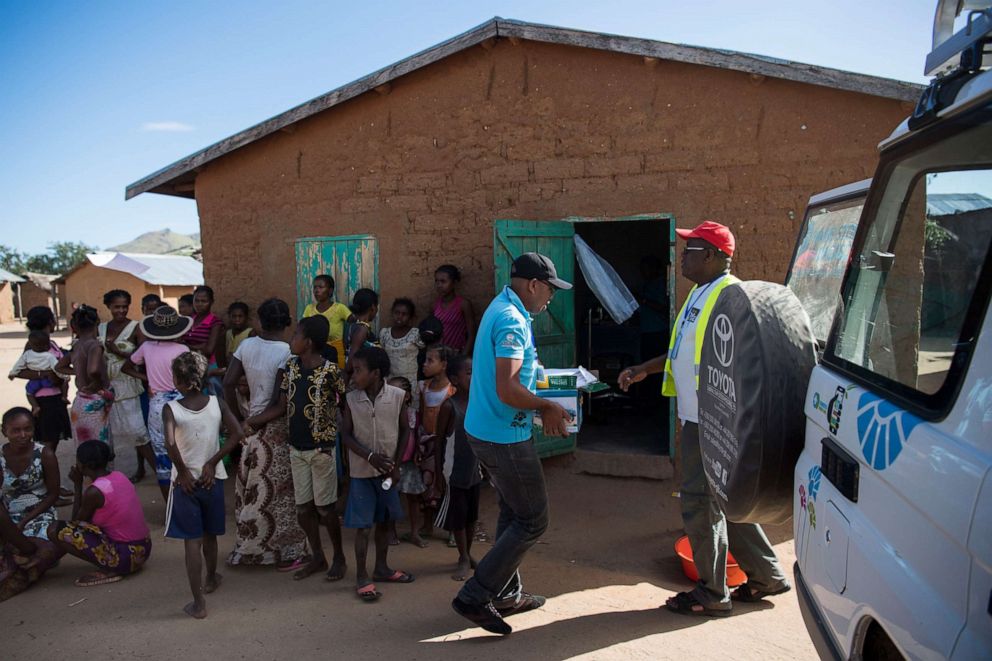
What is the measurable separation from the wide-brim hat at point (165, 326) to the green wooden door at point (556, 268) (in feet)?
8.00

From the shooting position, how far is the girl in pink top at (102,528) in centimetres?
428

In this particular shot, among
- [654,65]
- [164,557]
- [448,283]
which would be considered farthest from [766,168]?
[164,557]

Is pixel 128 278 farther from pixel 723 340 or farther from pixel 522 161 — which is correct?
pixel 723 340

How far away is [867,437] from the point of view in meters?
1.77

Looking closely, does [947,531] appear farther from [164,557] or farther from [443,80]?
[443,80]

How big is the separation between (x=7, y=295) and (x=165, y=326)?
33096mm

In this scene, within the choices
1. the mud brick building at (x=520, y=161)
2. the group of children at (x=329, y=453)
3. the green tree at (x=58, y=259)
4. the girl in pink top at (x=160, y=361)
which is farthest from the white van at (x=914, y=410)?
the green tree at (x=58, y=259)

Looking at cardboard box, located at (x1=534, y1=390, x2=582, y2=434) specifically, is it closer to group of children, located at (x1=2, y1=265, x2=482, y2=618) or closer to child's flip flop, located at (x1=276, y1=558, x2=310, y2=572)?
group of children, located at (x1=2, y1=265, x2=482, y2=618)

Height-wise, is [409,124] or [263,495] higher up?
[409,124]

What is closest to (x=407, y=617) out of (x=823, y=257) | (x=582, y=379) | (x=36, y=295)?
(x=582, y=379)

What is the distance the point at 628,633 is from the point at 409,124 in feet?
16.1

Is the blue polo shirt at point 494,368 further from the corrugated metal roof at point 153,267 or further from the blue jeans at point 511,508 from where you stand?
the corrugated metal roof at point 153,267

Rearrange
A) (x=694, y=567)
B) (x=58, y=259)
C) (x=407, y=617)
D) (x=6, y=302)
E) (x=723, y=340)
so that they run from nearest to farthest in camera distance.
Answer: (x=723, y=340)
(x=407, y=617)
(x=694, y=567)
(x=6, y=302)
(x=58, y=259)

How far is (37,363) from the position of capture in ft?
19.4
